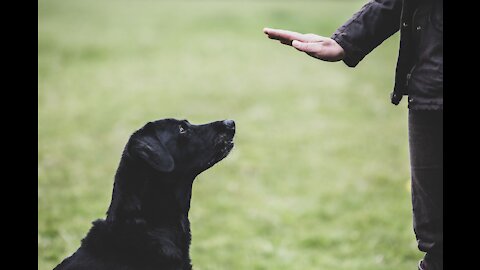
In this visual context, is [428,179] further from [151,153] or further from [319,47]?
[151,153]

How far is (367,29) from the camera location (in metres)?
2.88

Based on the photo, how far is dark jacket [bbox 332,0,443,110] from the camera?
2531mm

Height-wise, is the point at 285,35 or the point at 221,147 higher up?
the point at 285,35

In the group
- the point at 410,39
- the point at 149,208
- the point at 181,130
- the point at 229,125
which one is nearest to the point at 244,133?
the point at 229,125

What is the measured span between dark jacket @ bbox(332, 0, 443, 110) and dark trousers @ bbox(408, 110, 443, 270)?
0.25 feet

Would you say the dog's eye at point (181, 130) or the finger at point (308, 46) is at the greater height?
the dog's eye at point (181, 130)

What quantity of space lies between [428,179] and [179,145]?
4.91 ft

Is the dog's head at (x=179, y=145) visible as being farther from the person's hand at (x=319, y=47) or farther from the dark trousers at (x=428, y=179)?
the dark trousers at (x=428, y=179)

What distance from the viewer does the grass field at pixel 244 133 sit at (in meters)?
6.13

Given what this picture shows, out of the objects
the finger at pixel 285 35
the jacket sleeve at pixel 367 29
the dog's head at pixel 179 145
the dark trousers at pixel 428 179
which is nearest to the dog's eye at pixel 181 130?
the dog's head at pixel 179 145

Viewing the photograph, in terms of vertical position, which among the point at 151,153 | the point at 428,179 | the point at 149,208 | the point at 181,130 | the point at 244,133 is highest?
the point at 244,133

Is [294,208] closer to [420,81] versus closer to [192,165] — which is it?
[192,165]

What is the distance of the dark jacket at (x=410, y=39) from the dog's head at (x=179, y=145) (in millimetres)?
1102

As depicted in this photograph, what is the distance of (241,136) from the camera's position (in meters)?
10.1
